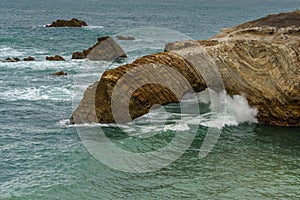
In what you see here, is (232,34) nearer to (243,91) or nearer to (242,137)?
(243,91)

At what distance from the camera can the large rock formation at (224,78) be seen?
2283cm

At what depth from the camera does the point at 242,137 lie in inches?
861

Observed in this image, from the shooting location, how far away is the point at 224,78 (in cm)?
2450

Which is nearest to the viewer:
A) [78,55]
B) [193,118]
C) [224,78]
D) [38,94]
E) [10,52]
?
[193,118]

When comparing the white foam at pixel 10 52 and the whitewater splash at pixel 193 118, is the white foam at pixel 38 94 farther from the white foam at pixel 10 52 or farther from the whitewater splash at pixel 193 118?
the white foam at pixel 10 52

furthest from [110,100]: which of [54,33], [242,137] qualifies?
[54,33]

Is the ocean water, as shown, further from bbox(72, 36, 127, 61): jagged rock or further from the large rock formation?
bbox(72, 36, 127, 61): jagged rock

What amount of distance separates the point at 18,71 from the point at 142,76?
22523 mm

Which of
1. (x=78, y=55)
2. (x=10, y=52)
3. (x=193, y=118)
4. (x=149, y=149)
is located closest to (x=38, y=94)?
(x=193, y=118)

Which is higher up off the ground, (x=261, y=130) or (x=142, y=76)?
(x=142, y=76)

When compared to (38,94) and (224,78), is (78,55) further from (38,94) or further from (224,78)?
(224,78)

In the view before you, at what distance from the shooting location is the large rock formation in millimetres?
22828

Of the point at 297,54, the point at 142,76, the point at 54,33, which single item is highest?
the point at 297,54

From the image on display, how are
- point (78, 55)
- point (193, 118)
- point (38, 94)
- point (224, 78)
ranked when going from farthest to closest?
point (78, 55) → point (38, 94) → point (224, 78) → point (193, 118)
